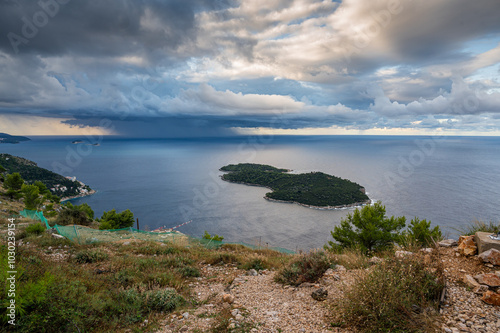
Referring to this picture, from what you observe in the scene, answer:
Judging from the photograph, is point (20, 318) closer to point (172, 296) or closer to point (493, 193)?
point (172, 296)

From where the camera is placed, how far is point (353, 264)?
822 centimetres

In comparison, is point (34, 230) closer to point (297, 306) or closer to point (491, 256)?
point (297, 306)

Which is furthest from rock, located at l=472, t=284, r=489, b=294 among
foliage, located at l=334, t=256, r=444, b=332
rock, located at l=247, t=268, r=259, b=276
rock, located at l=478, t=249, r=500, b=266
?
rock, located at l=247, t=268, r=259, b=276

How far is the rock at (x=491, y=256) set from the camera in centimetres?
581

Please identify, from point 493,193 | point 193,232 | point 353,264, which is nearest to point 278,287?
point 353,264

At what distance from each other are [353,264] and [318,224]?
80.9m

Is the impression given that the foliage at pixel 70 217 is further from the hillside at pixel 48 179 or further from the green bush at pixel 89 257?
the hillside at pixel 48 179

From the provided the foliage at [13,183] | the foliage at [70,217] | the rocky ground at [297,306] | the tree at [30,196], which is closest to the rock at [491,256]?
the rocky ground at [297,306]

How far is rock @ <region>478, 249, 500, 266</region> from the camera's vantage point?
581 cm

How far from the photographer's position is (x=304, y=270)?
809 cm

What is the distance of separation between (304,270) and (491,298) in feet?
15.0

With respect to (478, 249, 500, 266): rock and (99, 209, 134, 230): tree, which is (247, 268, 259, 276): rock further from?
(99, 209, 134, 230): tree

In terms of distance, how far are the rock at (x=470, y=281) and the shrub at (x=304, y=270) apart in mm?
3632

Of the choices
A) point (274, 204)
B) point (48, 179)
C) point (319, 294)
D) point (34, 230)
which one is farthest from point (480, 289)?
point (48, 179)
